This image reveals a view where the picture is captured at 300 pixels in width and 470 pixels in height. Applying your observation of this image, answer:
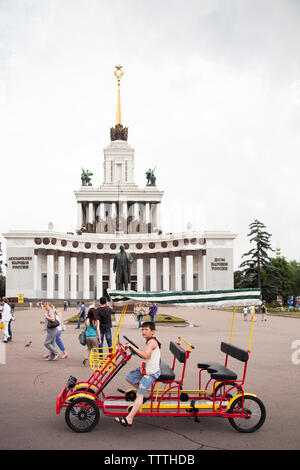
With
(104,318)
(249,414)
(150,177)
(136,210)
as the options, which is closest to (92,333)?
(104,318)

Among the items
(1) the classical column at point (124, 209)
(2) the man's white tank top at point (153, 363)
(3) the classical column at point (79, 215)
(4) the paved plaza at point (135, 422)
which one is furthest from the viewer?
(1) the classical column at point (124, 209)

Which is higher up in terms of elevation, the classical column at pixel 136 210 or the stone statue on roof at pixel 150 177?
the stone statue on roof at pixel 150 177

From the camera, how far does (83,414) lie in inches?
254

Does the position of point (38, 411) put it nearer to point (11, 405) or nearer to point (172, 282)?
point (11, 405)

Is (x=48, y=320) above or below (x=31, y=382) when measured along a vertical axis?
above

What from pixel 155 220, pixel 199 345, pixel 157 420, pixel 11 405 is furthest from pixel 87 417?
pixel 155 220

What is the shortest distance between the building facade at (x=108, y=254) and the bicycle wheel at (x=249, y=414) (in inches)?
2605

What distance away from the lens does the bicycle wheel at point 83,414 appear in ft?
21.1

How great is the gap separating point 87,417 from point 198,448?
175 centimetres

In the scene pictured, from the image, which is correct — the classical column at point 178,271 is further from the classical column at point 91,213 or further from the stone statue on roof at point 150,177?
the stone statue on roof at point 150,177

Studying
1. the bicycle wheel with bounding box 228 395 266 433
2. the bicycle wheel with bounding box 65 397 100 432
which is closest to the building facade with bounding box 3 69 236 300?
the bicycle wheel with bounding box 228 395 266 433

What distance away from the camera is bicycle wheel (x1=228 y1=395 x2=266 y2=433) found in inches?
257

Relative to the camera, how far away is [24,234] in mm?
72500

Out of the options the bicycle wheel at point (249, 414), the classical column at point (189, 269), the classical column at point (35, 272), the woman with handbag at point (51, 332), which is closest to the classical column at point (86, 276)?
the classical column at point (35, 272)
